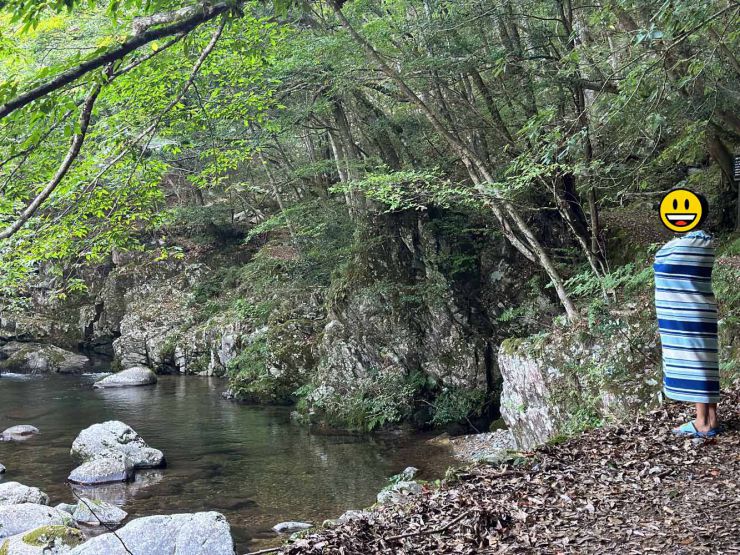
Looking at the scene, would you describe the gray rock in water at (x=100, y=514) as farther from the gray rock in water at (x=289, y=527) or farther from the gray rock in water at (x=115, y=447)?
the gray rock in water at (x=289, y=527)

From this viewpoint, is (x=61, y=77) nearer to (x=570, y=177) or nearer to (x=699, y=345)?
(x=699, y=345)

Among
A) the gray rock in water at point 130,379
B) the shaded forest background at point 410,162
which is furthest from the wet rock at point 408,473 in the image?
the gray rock in water at point 130,379

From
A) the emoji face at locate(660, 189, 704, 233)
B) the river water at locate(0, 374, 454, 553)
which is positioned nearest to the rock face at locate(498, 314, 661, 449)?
the river water at locate(0, 374, 454, 553)

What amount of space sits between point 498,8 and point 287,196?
17.3m

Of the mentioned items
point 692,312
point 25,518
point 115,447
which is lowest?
point 115,447

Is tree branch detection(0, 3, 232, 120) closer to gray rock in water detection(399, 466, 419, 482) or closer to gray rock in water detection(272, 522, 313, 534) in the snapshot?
gray rock in water detection(272, 522, 313, 534)

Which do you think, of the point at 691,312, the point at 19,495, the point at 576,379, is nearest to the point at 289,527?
the point at 19,495

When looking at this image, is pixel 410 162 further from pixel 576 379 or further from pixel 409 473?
pixel 576 379

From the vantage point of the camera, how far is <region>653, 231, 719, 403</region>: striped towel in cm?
459

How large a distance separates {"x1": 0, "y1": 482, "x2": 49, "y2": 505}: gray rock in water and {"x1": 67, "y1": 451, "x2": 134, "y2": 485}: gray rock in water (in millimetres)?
1246

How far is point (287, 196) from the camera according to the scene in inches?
1050

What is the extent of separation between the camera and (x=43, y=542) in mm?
7438

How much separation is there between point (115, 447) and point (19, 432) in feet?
12.2

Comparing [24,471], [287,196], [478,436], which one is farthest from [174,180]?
[478,436]
